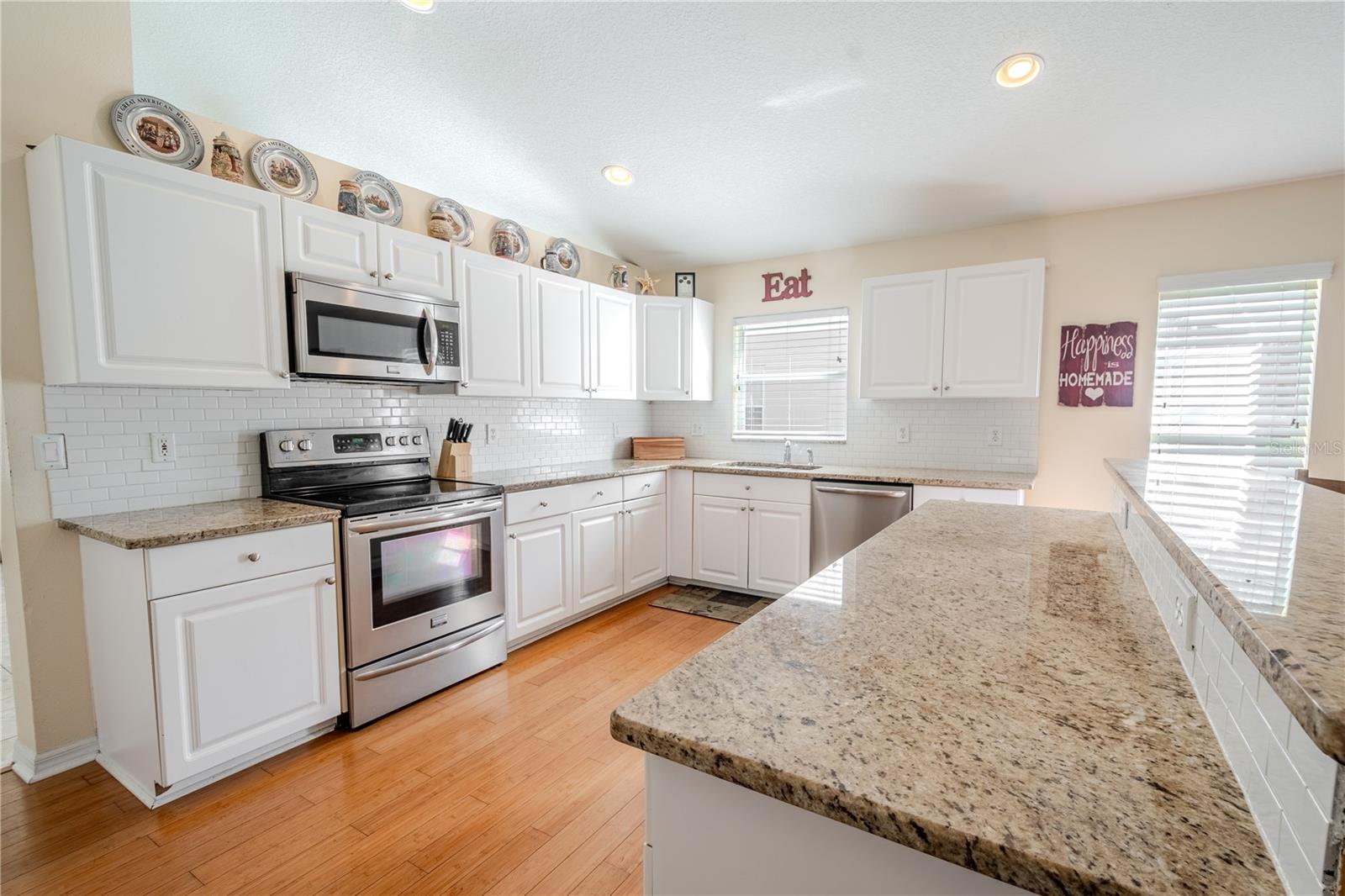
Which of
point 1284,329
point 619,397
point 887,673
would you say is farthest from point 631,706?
point 1284,329

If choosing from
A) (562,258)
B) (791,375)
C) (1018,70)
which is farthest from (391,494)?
(1018,70)

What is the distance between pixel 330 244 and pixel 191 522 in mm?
1267

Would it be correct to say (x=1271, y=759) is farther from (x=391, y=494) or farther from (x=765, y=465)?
(x=765, y=465)

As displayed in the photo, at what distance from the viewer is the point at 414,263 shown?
2.86 metres

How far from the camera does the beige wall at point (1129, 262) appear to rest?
284 centimetres

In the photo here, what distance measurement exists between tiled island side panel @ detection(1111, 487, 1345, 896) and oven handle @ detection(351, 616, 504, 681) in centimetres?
256

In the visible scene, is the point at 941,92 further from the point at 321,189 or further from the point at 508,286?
the point at 321,189

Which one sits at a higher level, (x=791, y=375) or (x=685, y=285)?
(x=685, y=285)

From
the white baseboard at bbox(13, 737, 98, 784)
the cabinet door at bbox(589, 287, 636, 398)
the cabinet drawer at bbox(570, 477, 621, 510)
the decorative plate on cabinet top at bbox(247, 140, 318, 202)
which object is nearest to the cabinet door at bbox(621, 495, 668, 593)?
the cabinet drawer at bbox(570, 477, 621, 510)

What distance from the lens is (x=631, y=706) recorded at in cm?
76

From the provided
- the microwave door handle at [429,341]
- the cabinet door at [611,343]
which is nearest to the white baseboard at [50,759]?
the microwave door handle at [429,341]

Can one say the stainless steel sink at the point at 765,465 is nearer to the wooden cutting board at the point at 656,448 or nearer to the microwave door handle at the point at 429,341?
the wooden cutting board at the point at 656,448

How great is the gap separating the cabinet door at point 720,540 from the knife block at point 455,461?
158 centimetres

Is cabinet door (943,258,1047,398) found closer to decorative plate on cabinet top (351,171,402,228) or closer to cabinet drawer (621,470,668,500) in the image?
cabinet drawer (621,470,668,500)
